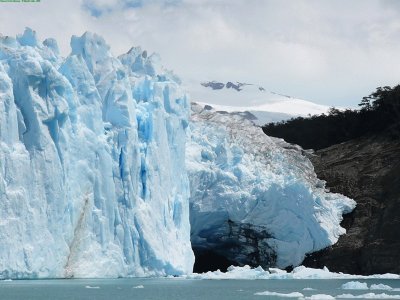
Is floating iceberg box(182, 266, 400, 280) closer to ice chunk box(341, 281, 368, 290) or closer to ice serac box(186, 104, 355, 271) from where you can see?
ice serac box(186, 104, 355, 271)

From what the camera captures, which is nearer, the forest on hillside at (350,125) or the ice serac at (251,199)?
the ice serac at (251,199)

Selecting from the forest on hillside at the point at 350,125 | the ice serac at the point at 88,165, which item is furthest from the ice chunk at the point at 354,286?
the forest on hillside at the point at 350,125

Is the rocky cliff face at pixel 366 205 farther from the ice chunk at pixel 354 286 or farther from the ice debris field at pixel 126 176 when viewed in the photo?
the ice chunk at pixel 354 286

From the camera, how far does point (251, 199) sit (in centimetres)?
3716

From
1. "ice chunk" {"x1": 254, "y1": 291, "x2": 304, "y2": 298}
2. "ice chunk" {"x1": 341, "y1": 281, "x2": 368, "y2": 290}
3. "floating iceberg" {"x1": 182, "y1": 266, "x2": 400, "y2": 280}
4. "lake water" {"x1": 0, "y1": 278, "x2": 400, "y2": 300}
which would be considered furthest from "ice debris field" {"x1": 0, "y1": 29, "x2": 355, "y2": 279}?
"ice chunk" {"x1": 341, "y1": 281, "x2": 368, "y2": 290}

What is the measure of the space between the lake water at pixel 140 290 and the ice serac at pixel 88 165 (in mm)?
769

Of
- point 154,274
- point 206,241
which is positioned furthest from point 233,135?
point 154,274

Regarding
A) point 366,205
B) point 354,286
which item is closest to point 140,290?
point 354,286

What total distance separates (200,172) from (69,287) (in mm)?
12432

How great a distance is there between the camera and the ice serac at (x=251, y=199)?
3709 centimetres

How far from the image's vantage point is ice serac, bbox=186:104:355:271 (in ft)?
122

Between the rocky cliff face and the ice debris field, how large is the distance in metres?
0.80

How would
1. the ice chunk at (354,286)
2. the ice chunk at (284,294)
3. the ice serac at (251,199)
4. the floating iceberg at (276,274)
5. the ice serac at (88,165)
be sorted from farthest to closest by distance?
the ice serac at (251,199)
the floating iceberg at (276,274)
the ice chunk at (354,286)
the ice serac at (88,165)
the ice chunk at (284,294)

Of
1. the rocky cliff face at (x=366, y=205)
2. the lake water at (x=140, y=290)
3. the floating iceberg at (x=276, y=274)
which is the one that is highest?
the rocky cliff face at (x=366, y=205)
